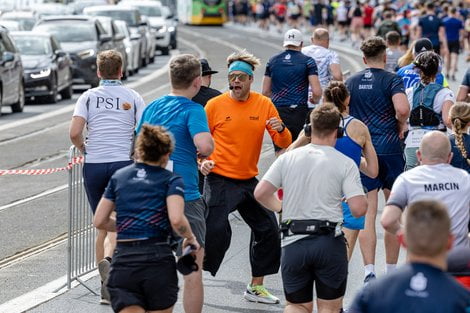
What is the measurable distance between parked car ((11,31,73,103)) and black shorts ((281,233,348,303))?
22115mm

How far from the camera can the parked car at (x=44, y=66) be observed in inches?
1176

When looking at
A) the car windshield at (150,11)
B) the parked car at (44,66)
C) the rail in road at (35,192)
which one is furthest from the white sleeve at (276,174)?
the car windshield at (150,11)

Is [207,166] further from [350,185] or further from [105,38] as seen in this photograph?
[105,38]

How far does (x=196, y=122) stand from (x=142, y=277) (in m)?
1.54

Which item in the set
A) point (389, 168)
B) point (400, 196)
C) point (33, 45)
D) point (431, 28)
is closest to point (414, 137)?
point (389, 168)

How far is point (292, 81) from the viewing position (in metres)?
14.1

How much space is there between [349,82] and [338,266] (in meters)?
3.75

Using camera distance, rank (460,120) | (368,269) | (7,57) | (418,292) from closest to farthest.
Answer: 1. (418,292)
2. (460,120)
3. (368,269)
4. (7,57)

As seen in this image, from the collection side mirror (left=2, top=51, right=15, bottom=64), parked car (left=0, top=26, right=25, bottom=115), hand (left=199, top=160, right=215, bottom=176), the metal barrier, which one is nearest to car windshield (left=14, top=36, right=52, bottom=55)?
parked car (left=0, top=26, right=25, bottom=115)

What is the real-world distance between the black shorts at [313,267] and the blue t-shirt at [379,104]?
345cm

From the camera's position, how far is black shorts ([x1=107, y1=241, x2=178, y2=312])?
296 inches

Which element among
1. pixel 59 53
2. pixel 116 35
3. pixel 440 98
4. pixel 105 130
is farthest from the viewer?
pixel 116 35

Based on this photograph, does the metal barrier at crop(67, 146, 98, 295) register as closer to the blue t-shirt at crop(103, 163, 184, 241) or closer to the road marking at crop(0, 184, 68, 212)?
the blue t-shirt at crop(103, 163, 184, 241)

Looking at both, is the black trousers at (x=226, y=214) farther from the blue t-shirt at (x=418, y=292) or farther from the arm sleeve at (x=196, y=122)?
the blue t-shirt at (x=418, y=292)
